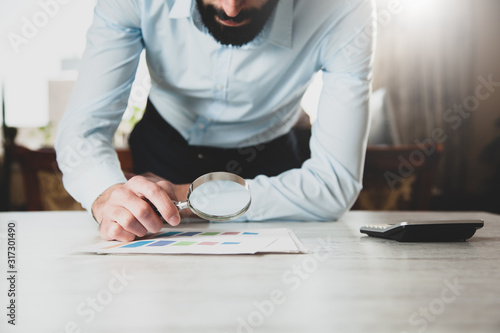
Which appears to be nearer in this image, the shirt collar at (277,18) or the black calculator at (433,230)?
the black calculator at (433,230)

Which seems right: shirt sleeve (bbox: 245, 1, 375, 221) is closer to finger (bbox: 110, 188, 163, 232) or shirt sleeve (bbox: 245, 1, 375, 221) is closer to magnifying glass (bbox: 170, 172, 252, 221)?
magnifying glass (bbox: 170, 172, 252, 221)

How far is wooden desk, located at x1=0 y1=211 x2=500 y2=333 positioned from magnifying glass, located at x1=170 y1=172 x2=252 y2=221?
0.20m

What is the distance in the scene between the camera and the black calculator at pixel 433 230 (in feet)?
2.60

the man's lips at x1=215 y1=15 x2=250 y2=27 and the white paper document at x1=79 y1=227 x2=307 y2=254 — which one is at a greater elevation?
the man's lips at x1=215 y1=15 x2=250 y2=27

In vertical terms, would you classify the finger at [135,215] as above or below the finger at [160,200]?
below

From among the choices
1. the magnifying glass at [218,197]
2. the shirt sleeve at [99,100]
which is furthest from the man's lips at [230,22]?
the magnifying glass at [218,197]

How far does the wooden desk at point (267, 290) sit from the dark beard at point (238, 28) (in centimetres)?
74

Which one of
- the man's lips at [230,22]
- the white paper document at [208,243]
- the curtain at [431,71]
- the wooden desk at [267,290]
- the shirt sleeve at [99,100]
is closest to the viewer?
the wooden desk at [267,290]

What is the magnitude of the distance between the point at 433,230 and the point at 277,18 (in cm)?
78

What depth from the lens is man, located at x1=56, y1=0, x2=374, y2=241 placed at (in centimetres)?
118

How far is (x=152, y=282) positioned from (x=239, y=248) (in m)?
0.21

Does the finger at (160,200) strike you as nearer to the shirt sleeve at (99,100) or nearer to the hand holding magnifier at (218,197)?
the hand holding magnifier at (218,197)

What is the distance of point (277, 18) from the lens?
1.29 meters

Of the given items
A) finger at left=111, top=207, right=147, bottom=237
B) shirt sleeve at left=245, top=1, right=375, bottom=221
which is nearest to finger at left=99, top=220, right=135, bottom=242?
finger at left=111, top=207, right=147, bottom=237
